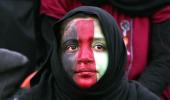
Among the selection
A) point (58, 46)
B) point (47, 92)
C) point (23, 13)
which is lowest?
point (47, 92)

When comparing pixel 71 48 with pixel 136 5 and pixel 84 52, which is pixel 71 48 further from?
pixel 136 5

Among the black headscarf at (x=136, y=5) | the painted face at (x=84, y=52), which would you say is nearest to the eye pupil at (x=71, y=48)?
the painted face at (x=84, y=52)

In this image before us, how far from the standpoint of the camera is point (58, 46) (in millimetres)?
2348

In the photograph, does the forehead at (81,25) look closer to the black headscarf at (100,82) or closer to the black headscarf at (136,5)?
the black headscarf at (100,82)

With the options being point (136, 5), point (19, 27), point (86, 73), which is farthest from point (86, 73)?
point (19, 27)

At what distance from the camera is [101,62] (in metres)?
2.28

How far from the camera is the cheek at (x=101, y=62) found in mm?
2278

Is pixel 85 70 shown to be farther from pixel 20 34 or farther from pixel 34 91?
pixel 20 34

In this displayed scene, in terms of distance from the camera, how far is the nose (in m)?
2.26

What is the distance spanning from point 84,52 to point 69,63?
79mm

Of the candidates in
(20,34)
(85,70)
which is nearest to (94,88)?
(85,70)

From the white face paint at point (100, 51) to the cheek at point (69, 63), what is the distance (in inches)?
3.4

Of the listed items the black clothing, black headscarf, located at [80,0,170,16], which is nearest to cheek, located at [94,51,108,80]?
black headscarf, located at [80,0,170,16]

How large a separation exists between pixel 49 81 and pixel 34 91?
0.07 meters
